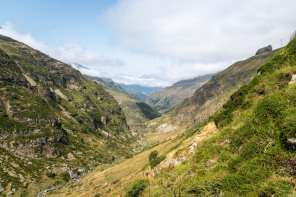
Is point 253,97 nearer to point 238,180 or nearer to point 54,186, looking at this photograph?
point 238,180

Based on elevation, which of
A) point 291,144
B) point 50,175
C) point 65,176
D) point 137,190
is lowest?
point 65,176

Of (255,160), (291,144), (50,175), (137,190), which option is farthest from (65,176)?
(291,144)

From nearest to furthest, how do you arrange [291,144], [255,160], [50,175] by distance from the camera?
[291,144] < [255,160] < [50,175]

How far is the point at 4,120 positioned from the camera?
9325 centimetres

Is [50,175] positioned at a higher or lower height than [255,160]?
lower

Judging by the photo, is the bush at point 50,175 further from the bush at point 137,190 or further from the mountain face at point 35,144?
the bush at point 137,190

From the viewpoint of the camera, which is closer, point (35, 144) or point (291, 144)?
point (291, 144)

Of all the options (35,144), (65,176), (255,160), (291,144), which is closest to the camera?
(291,144)

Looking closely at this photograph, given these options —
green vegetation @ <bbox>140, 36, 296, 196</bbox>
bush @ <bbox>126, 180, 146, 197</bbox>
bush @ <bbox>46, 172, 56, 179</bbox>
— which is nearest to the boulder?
green vegetation @ <bbox>140, 36, 296, 196</bbox>

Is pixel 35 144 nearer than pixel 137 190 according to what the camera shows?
No

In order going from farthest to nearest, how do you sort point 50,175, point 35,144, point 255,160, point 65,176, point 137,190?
1. point 35,144
2. point 65,176
3. point 50,175
4. point 137,190
5. point 255,160

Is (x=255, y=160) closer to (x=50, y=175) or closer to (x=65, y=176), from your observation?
(x=50, y=175)

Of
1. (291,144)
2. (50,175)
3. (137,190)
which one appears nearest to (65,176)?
(50,175)

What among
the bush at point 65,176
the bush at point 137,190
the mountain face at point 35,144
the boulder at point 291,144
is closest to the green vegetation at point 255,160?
the boulder at point 291,144
